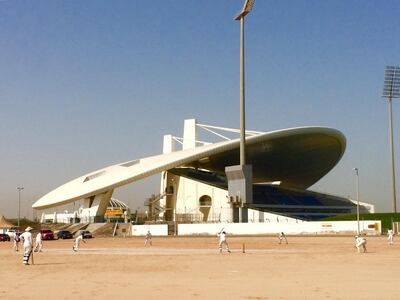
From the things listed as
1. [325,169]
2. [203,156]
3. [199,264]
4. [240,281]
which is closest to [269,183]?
[325,169]

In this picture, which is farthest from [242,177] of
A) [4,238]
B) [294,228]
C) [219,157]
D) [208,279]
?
[208,279]

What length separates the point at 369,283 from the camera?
16.4 metres

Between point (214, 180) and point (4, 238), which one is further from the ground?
point (214, 180)

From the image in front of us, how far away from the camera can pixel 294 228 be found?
196ft

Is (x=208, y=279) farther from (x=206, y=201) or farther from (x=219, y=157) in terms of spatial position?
(x=219, y=157)

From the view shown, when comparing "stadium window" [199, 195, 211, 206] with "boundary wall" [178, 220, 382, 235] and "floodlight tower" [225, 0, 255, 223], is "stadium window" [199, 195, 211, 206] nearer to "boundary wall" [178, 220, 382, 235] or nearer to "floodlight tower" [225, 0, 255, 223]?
"floodlight tower" [225, 0, 255, 223]

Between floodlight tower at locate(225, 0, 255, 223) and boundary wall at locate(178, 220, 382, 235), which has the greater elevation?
floodlight tower at locate(225, 0, 255, 223)

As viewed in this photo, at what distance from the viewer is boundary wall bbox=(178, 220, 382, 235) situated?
2218 inches

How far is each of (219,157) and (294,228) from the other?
29.2 m

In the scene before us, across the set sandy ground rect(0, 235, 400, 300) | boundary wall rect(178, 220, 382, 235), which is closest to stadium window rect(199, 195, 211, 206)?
boundary wall rect(178, 220, 382, 235)

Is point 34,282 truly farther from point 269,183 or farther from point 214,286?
point 269,183

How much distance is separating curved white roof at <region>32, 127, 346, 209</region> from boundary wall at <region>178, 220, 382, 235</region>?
568 inches

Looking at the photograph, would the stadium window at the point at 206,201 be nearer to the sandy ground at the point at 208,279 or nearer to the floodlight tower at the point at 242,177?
the floodlight tower at the point at 242,177

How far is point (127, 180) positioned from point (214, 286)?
6306 centimetres
